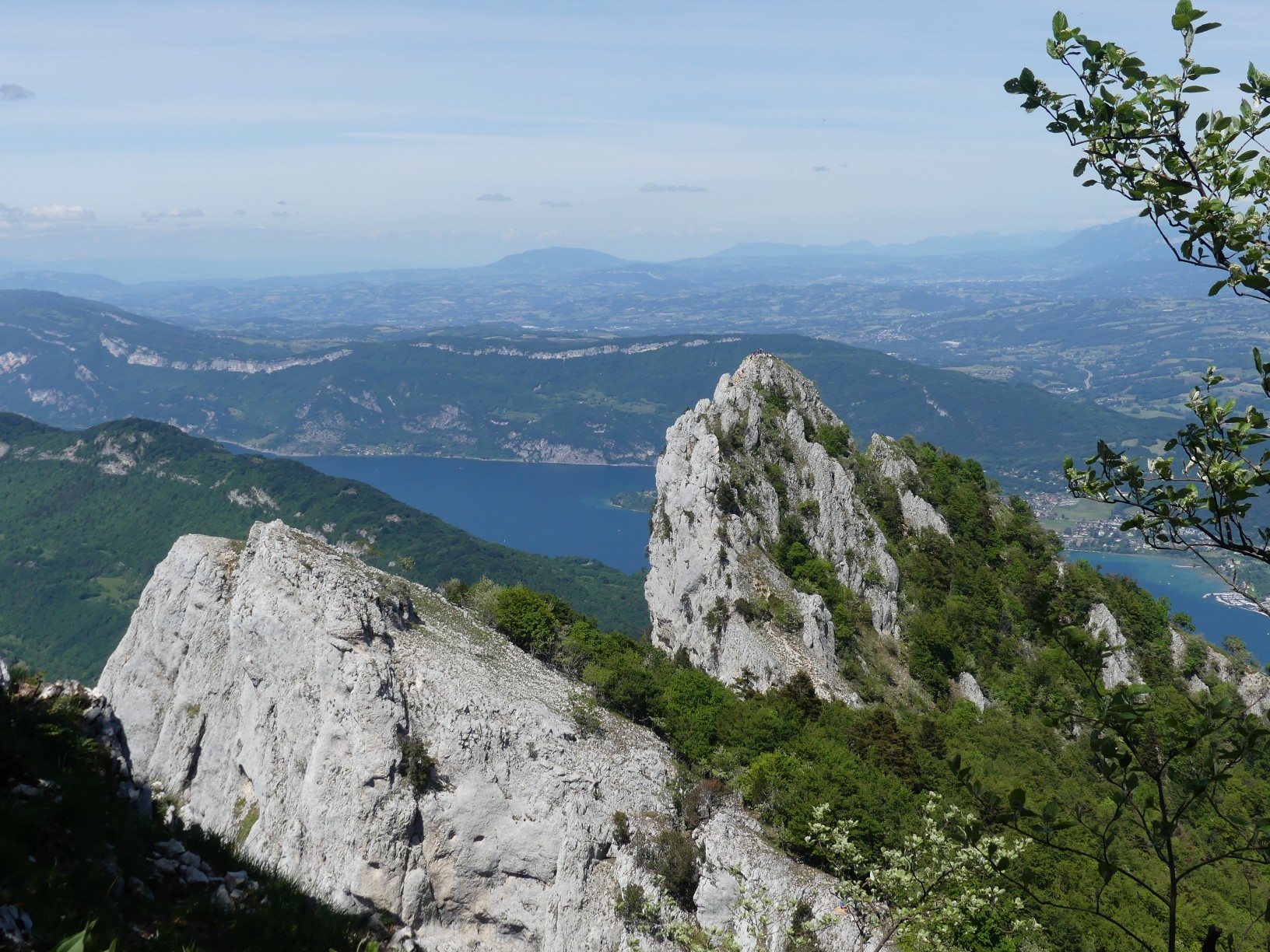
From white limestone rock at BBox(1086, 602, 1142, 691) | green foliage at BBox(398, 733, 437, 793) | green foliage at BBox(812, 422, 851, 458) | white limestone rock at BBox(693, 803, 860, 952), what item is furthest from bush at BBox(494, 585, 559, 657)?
white limestone rock at BBox(1086, 602, 1142, 691)

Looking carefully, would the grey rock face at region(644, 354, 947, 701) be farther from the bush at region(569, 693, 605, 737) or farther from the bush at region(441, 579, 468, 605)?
the bush at region(441, 579, 468, 605)

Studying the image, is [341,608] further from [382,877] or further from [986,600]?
[986,600]

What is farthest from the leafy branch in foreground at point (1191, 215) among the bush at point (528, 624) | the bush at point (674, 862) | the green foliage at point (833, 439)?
the green foliage at point (833, 439)

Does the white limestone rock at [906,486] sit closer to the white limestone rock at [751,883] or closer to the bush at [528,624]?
the bush at [528,624]

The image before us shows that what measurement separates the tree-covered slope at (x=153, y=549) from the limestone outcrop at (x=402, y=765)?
101322mm

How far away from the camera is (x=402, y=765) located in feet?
107

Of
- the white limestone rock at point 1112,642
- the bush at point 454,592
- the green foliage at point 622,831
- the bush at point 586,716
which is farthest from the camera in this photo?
the white limestone rock at point 1112,642

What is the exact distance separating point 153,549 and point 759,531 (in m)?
168

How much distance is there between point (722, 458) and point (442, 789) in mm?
33882

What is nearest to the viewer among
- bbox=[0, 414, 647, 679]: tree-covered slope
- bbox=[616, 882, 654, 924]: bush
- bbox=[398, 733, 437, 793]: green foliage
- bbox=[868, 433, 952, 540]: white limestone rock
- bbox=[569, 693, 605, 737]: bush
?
bbox=[616, 882, 654, 924]: bush

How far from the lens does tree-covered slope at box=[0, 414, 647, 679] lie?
15312 cm

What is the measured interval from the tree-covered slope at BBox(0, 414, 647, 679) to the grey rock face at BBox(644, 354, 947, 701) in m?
76.5

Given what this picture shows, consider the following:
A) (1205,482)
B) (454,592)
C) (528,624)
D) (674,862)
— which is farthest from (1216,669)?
(1205,482)

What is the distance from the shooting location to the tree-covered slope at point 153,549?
153125 mm
